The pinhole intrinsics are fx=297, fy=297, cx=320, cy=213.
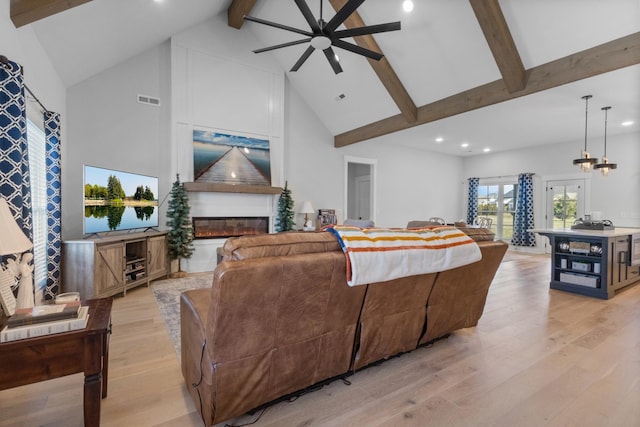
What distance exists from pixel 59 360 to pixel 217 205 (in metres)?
4.59

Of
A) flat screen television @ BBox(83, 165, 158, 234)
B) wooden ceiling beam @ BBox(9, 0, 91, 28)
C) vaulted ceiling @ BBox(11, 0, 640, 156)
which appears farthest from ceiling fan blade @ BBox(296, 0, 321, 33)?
flat screen television @ BBox(83, 165, 158, 234)

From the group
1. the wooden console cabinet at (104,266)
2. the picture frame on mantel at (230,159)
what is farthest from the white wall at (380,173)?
the wooden console cabinet at (104,266)

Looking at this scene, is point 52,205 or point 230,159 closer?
point 52,205

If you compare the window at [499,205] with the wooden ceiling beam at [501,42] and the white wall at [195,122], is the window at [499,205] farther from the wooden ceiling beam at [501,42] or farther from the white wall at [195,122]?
the wooden ceiling beam at [501,42]

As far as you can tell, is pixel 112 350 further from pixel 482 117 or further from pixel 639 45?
pixel 482 117

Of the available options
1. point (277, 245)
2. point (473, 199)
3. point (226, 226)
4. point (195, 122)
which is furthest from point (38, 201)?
point (473, 199)

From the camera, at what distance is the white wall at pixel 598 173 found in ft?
20.8

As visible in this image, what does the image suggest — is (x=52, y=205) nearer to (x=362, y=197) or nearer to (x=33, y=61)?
(x=33, y=61)

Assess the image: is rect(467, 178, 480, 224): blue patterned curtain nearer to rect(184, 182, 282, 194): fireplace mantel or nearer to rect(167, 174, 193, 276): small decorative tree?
rect(184, 182, 282, 194): fireplace mantel

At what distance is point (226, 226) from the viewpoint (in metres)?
5.82

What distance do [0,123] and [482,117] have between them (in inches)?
259

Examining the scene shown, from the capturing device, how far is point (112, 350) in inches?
95.0

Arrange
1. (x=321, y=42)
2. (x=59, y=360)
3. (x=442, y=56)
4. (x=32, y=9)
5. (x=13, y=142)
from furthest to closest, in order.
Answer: (x=442, y=56)
(x=321, y=42)
(x=32, y=9)
(x=13, y=142)
(x=59, y=360)

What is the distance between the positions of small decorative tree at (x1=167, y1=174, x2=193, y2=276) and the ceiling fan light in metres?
3.19
